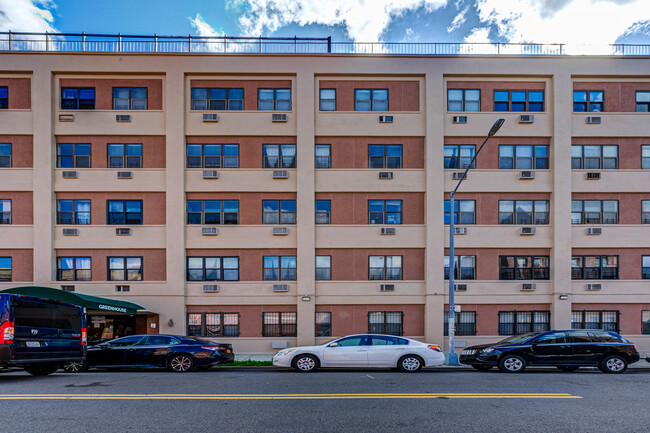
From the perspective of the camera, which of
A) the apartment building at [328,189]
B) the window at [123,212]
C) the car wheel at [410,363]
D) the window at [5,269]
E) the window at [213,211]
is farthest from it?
the window at [213,211]

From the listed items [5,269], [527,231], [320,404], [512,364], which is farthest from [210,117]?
[512,364]

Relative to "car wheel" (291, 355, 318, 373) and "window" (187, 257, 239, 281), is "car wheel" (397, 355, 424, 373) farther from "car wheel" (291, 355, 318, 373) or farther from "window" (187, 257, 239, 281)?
"window" (187, 257, 239, 281)

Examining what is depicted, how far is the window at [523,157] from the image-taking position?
Answer: 803 inches

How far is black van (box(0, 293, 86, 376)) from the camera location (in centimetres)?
973

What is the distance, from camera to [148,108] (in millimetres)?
20078

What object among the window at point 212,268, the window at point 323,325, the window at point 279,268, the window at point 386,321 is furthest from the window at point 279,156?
the window at point 386,321

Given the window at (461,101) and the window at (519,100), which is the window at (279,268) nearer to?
the window at (461,101)

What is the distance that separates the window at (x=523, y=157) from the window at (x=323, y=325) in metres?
11.3

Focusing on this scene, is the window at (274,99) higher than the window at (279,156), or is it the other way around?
the window at (274,99)

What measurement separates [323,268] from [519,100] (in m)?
12.9

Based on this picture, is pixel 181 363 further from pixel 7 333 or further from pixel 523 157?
pixel 523 157

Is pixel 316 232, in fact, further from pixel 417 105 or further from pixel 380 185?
pixel 417 105

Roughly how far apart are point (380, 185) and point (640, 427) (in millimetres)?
14693

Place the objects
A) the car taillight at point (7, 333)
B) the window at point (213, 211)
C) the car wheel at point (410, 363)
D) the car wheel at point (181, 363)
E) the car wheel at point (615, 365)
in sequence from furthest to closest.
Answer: the window at point (213, 211) < the car wheel at point (615, 365) < the car wheel at point (181, 363) < the car wheel at point (410, 363) < the car taillight at point (7, 333)
